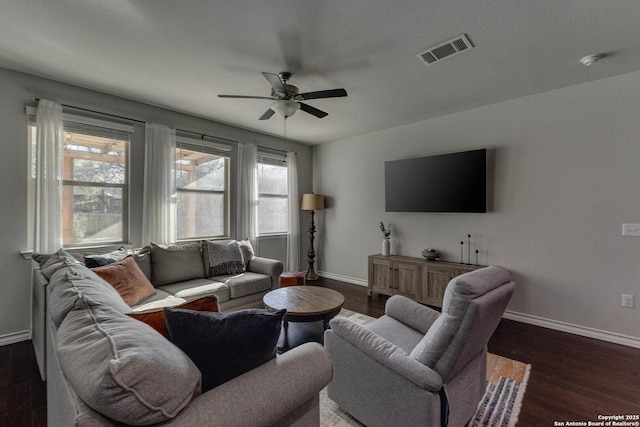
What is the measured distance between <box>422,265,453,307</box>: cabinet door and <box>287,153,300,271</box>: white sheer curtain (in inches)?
93.7

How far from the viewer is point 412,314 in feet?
6.91

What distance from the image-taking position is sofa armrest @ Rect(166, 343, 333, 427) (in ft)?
2.76

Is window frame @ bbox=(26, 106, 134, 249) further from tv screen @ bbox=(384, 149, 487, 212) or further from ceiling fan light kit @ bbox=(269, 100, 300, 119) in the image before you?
tv screen @ bbox=(384, 149, 487, 212)

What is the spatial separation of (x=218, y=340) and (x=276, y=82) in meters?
1.98

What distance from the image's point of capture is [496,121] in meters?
3.49

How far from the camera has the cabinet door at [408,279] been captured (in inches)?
148

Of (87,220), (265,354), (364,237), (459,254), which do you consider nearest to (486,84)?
(459,254)

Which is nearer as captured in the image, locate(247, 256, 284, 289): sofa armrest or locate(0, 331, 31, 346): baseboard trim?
locate(0, 331, 31, 346): baseboard trim

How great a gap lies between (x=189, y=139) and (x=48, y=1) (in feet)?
6.85

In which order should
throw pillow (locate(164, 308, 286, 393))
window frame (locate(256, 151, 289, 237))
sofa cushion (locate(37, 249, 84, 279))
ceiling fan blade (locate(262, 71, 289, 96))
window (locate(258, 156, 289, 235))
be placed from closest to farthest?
1. throw pillow (locate(164, 308, 286, 393))
2. sofa cushion (locate(37, 249, 84, 279))
3. ceiling fan blade (locate(262, 71, 289, 96))
4. window frame (locate(256, 151, 289, 237))
5. window (locate(258, 156, 289, 235))

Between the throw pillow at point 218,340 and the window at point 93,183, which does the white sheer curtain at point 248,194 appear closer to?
the window at point 93,183

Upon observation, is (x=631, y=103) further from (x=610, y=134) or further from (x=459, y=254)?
(x=459, y=254)

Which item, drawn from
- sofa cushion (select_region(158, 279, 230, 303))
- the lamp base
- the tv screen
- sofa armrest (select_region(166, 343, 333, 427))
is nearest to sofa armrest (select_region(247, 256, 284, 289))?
sofa cushion (select_region(158, 279, 230, 303))

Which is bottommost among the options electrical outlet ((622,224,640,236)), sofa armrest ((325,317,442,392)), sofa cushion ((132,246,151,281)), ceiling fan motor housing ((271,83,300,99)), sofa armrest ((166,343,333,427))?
sofa armrest ((325,317,442,392))
